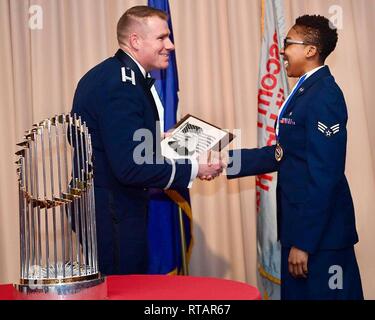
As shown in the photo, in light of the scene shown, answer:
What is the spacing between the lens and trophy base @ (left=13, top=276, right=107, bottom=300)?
4.74 ft

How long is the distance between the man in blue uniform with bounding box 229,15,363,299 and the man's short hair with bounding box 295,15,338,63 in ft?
0.18

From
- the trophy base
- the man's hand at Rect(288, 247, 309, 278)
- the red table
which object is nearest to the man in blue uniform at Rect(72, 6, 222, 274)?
the man's hand at Rect(288, 247, 309, 278)

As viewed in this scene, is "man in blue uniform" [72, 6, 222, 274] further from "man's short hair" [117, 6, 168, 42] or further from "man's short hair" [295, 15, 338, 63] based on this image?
"man's short hair" [295, 15, 338, 63]

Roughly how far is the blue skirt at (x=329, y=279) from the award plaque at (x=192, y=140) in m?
0.65

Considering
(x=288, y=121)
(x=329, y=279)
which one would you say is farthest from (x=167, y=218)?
(x=329, y=279)

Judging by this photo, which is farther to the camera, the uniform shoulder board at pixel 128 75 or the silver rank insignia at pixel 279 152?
the silver rank insignia at pixel 279 152

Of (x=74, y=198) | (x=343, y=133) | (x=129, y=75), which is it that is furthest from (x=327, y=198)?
(x=74, y=198)

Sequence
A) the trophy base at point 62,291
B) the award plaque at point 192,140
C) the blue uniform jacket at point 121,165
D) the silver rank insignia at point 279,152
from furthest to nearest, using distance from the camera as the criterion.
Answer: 1. the award plaque at point 192,140
2. the silver rank insignia at point 279,152
3. the blue uniform jacket at point 121,165
4. the trophy base at point 62,291

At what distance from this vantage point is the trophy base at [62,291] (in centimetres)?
144

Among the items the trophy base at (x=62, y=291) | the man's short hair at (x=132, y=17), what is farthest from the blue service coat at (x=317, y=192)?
the trophy base at (x=62, y=291)

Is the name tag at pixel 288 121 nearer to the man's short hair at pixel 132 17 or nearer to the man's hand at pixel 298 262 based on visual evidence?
the man's hand at pixel 298 262

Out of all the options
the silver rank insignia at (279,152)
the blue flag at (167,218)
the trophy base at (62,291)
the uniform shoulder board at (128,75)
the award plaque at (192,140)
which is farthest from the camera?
the blue flag at (167,218)

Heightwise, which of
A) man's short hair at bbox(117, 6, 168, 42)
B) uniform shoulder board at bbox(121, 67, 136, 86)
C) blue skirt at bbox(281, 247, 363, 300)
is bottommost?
blue skirt at bbox(281, 247, 363, 300)

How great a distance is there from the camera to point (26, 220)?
1594 mm
